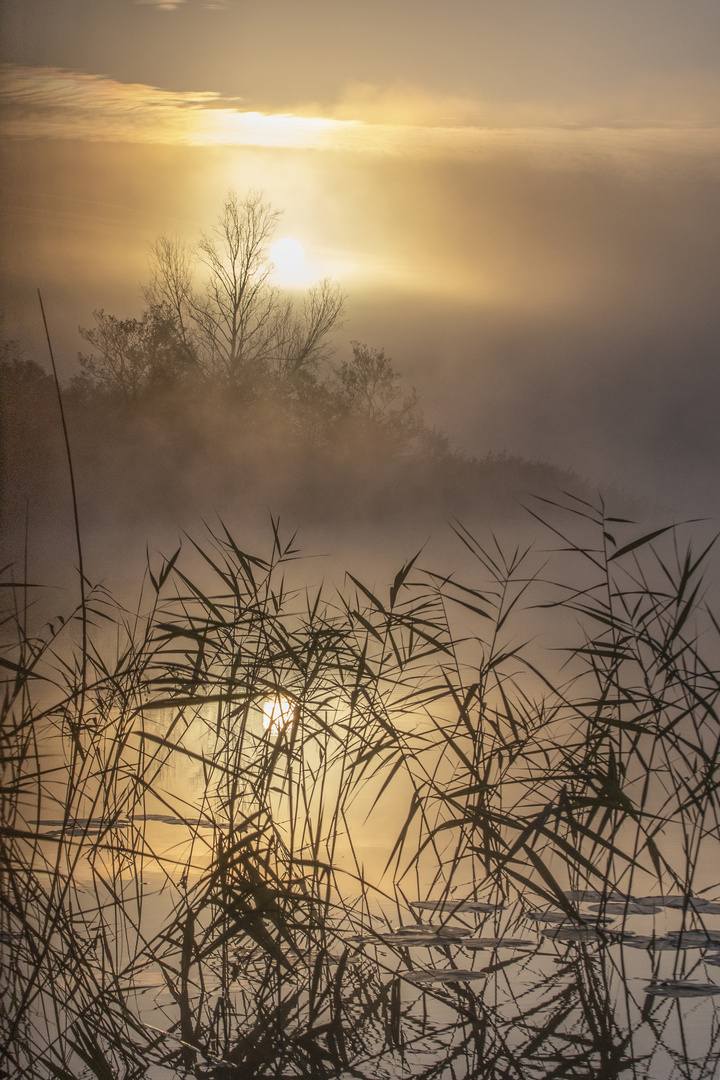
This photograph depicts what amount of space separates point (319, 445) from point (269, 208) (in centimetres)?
103

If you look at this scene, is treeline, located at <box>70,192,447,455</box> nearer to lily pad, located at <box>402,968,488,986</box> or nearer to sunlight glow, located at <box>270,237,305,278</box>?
sunlight glow, located at <box>270,237,305,278</box>

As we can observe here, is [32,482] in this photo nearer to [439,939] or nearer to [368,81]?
[368,81]

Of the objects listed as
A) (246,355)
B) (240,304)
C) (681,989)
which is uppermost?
(240,304)

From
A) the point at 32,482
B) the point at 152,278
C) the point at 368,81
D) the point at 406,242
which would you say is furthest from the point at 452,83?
the point at 32,482

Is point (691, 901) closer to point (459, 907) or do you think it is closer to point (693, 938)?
point (693, 938)

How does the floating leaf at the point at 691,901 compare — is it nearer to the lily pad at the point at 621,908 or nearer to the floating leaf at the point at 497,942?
the lily pad at the point at 621,908

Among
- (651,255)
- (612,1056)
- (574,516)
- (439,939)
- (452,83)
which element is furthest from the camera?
(574,516)

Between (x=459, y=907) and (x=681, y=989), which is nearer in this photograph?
(x=681, y=989)

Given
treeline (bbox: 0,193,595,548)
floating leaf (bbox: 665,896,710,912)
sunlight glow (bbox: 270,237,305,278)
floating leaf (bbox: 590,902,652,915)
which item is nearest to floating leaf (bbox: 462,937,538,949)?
floating leaf (bbox: 590,902,652,915)

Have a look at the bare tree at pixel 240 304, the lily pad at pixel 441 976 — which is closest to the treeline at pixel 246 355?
the bare tree at pixel 240 304

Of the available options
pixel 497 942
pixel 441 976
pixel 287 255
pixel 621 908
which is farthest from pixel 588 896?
pixel 287 255

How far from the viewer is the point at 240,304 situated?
14.4 feet

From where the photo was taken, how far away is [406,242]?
424 centimetres

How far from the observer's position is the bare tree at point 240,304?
4.19 m
